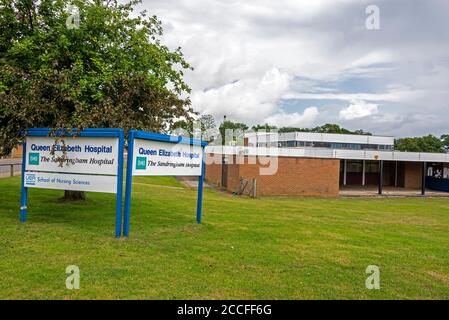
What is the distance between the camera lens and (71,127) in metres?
8.66

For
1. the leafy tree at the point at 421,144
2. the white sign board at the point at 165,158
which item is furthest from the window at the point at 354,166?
the leafy tree at the point at 421,144

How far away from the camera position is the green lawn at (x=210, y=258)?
17.3 feet

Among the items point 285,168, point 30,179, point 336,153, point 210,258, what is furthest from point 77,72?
point 336,153

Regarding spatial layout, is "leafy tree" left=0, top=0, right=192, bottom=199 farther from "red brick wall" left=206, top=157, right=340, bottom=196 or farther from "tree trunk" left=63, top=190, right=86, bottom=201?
"red brick wall" left=206, top=157, right=340, bottom=196

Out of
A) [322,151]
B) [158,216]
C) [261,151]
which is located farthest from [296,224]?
[322,151]

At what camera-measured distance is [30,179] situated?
29.7ft

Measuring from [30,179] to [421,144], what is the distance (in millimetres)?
87519

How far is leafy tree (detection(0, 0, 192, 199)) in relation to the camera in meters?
9.41

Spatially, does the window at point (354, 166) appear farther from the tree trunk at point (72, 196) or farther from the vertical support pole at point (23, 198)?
the vertical support pole at point (23, 198)

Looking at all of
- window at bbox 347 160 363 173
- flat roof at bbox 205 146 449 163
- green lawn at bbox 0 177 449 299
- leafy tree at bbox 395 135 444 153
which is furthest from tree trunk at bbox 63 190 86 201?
leafy tree at bbox 395 135 444 153

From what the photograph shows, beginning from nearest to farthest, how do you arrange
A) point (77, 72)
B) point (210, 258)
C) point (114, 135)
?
1. point (210, 258)
2. point (114, 135)
3. point (77, 72)

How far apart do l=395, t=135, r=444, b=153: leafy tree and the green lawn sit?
79261mm

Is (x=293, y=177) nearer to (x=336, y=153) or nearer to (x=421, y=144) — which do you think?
(x=336, y=153)
